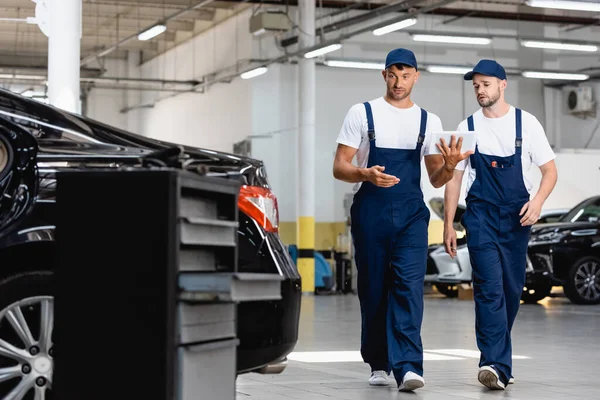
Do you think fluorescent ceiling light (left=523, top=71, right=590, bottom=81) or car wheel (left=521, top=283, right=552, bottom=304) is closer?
car wheel (left=521, top=283, right=552, bottom=304)

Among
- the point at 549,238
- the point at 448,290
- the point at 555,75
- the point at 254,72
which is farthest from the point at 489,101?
the point at 555,75

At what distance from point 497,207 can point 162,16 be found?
21611mm

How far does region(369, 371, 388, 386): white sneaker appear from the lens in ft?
19.9

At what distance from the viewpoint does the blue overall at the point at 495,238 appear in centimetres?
600

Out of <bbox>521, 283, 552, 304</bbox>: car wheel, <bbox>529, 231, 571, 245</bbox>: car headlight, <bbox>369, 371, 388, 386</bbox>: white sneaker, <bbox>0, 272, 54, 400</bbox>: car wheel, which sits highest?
<bbox>0, 272, 54, 400</bbox>: car wheel

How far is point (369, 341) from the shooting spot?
20.0ft

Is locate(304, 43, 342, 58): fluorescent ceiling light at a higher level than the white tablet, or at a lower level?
higher

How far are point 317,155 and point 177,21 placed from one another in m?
6.09

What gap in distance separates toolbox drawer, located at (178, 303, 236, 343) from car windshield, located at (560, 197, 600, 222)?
14313mm

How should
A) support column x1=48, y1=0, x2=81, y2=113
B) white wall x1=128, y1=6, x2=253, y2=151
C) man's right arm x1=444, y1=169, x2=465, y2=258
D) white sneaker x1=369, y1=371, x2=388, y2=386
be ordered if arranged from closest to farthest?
white sneaker x1=369, y1=371, x2=388, y2=386 → man's right arm x1=444, y1=169, x2=465, y2=258 → support column x1=48, y1=0, x2=81, y2=113 → white wall x1=128, y1=6, x2=253, y2=151

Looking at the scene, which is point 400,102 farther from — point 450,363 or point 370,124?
point 450,363

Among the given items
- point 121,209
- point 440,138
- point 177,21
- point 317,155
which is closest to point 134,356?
point 121,209

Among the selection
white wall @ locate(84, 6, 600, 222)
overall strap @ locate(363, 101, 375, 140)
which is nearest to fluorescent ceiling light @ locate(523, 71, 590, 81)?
white wall @ locate(84, 6, 600, 222)

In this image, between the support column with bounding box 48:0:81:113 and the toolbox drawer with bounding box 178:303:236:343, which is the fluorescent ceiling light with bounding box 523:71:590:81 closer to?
the support column with bounding box 48:0:81:113
